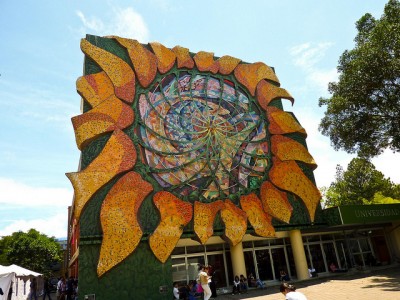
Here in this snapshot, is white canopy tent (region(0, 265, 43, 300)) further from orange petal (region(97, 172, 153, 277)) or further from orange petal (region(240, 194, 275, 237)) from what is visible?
orange petal (region(240, 194, 275, 237))

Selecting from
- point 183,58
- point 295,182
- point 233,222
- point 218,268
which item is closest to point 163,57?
point 183,58

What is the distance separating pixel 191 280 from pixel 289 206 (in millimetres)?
7733

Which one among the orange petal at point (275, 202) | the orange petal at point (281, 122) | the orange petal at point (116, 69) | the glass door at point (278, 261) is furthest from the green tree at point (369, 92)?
the orange petal at point (116, 69)

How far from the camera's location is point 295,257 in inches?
760

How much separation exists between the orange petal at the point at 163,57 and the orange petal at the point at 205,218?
887 centimetres

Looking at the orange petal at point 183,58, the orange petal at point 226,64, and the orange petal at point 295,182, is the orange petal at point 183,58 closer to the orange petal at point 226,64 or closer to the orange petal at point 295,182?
the orange petal at point 226,64

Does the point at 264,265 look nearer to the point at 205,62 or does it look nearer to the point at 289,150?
the point at 289,150

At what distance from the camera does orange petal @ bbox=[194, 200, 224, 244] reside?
655 inches

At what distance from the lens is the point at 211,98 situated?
2058 cm

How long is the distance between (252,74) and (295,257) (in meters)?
13.2

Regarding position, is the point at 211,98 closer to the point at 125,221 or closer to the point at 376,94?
the point at 125,221

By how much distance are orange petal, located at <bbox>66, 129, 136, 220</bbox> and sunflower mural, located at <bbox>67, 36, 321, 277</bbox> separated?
49mm

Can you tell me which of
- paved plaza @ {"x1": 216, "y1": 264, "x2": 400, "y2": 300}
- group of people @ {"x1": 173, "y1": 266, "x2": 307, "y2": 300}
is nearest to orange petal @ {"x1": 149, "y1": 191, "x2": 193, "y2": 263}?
group of people @ {"x1": 173, "y1": 266, "x2": 307, "y2": 300}

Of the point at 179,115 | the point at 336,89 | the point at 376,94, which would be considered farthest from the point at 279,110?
the point at 179,115
